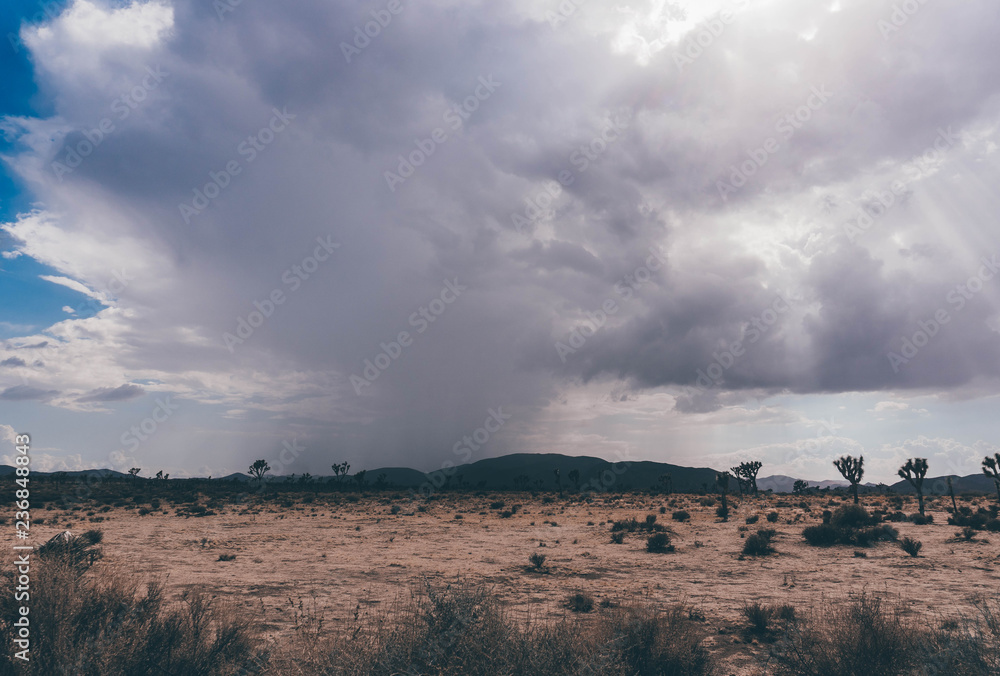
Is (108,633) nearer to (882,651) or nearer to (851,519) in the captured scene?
(882,651)

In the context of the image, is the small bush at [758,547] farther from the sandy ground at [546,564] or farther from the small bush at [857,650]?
the small bush at [857,650]

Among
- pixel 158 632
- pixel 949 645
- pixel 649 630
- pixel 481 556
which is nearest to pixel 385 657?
pixel 158 632

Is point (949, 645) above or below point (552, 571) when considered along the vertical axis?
above

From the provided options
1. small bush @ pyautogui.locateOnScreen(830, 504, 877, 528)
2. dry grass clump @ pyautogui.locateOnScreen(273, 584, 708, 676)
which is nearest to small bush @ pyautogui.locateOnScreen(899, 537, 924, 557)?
small bush @ pyautogui.locateOnScreen(830, 504, 877, 528)

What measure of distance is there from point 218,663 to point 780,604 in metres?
14.2

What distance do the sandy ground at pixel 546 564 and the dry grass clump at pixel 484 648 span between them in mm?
2244

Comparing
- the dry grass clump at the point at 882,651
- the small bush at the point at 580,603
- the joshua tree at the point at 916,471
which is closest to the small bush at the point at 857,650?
the dry grass clump at the point at 882,651

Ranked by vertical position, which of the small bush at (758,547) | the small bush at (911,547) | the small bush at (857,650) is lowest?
the small bush at (758,547)

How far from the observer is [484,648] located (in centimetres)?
669

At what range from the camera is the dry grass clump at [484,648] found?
20.9ft

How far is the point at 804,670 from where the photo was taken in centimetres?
793

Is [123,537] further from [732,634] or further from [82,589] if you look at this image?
[732,634]

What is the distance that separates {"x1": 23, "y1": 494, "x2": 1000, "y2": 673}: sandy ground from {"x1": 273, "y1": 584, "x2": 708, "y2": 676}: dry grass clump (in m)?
2.24

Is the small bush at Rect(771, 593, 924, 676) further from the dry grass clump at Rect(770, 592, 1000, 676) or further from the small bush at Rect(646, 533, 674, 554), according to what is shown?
the small bush at Rect(646, 533, 674, 554)
